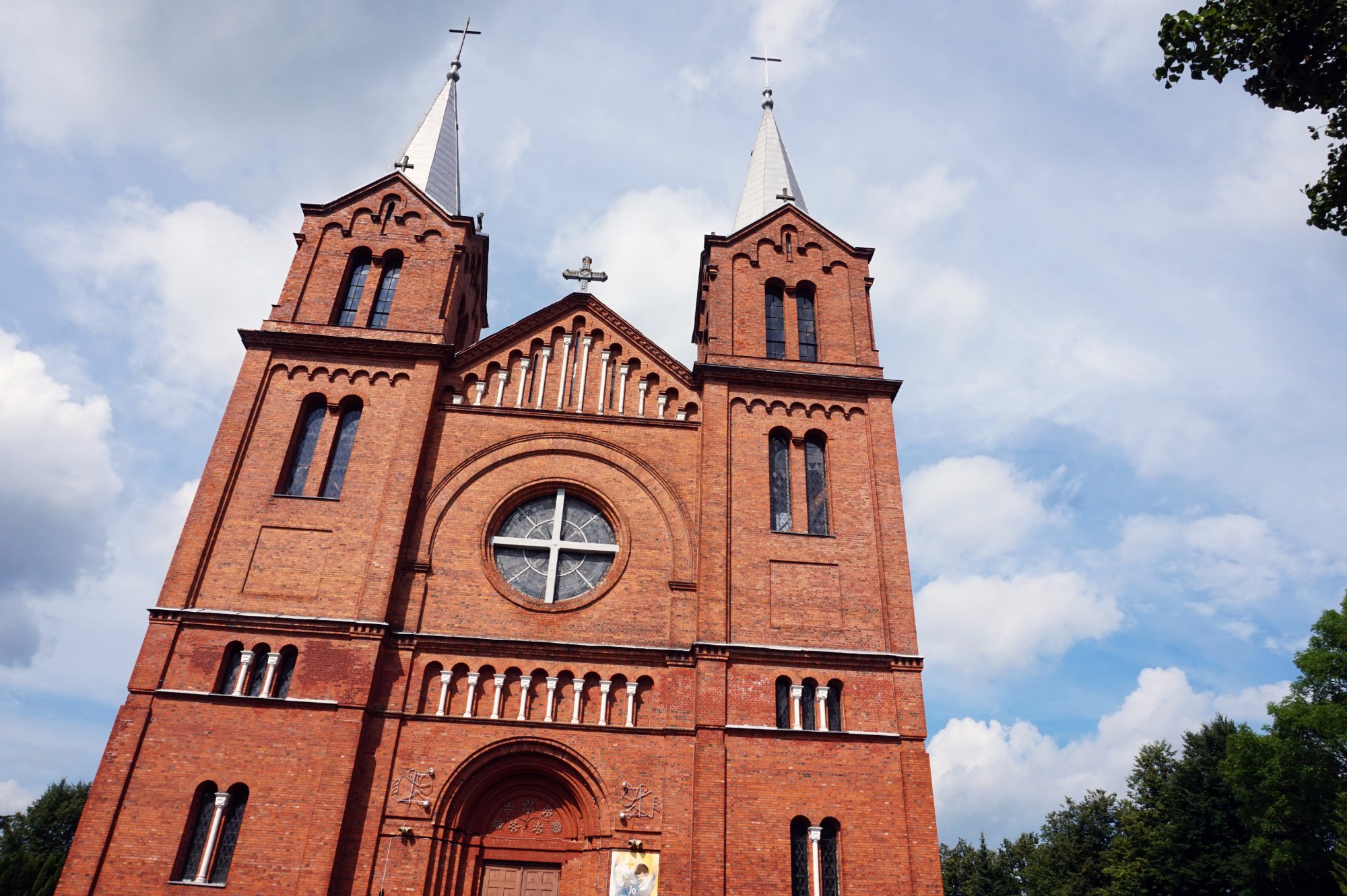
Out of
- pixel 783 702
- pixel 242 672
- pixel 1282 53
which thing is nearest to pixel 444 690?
pixel 242 672

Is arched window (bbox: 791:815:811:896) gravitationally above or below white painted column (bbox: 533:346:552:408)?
below

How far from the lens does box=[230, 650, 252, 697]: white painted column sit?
16.5 m

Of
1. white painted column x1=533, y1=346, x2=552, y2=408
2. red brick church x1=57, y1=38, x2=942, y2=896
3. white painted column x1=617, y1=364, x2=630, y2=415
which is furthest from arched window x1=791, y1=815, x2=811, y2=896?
white painted column x1=533, y1=346, x2=552, y2=408

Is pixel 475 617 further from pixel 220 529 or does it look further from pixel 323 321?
pixel 323 321

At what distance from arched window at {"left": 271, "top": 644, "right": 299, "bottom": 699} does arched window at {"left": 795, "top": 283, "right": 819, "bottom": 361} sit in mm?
13169

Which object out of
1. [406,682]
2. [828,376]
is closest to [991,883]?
[828,376]

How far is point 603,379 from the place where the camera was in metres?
21.5

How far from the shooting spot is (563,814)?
1683 cm

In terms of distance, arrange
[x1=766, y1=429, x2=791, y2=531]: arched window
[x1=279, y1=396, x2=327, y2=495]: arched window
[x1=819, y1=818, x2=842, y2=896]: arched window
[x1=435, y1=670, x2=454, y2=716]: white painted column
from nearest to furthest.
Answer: [x1=819, y1=818, x2=842, y2=896]: arched window, [x1=435, y1=670, x2=454, y2=716]: white painted column, [x1=279, y1=396, x2=327, y2=495]: arched window, [x1=766, y1=429, x2=791, y2=531]: arched window

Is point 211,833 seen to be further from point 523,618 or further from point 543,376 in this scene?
point 543,376

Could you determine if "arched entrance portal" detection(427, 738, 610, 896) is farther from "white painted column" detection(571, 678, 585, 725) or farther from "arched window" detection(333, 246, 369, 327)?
"arched window" detection(333, 246, 369, 327)

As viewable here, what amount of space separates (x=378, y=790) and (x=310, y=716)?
186 centimetres

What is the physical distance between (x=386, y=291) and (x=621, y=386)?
21.6 ft

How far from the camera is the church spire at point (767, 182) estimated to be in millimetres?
26062
